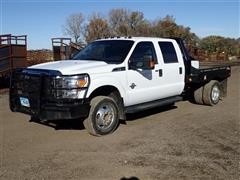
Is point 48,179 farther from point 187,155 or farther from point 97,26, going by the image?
point 97,26

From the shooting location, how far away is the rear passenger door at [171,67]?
917 cm

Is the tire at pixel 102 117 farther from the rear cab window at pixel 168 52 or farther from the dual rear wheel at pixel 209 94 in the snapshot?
the dual rear wheel at pixel 209 94

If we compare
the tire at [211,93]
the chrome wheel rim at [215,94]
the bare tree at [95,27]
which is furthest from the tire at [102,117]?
the bare tree at [95,27]

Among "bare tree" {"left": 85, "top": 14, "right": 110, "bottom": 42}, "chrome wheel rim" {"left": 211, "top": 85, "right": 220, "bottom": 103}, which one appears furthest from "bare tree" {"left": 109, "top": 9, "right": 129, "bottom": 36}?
"chrome wheel rim" {"left": 211, "top": 85, "right": 220, "bottom": 103}

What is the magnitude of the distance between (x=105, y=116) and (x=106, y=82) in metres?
0.65

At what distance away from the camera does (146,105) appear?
873 cm

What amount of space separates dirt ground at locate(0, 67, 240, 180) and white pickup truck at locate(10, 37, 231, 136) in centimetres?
47

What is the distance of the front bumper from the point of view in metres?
7.04

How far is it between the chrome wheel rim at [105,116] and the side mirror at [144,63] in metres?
1.10

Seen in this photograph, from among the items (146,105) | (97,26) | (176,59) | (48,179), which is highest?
(97,26)

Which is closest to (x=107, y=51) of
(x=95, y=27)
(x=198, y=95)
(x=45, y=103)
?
(x=45, y=103)

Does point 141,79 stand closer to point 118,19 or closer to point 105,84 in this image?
point 105,84

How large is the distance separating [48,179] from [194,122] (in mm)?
4473

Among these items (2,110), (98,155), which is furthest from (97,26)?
(98,155)
